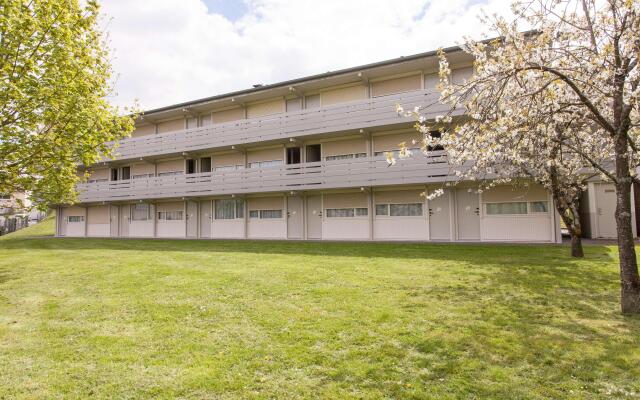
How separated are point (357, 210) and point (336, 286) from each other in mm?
14304

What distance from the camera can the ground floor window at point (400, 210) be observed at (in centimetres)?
2164

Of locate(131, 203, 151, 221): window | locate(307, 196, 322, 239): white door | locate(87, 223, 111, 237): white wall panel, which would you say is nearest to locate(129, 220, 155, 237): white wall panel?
locate(131, 203, 151, 221): window

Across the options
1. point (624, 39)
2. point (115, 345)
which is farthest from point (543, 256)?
point (115, 345)

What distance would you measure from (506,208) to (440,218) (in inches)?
132

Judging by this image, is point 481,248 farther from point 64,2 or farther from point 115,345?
point 64,2

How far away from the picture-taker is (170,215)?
30500 mm

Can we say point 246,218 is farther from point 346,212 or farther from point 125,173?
point 125,173

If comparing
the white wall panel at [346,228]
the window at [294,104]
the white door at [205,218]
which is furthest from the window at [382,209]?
the white door at [205,218]

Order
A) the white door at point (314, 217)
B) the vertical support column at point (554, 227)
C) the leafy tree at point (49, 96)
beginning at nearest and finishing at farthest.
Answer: the leafy tree at point (49, 96)
the vertical support column at point (554, 227)
the white door at point (314, 217)

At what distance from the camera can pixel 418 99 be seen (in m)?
19.8

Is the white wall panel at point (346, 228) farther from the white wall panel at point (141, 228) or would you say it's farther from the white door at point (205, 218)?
the white wall panel at point (141, 228)

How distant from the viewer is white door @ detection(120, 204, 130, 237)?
32750mm

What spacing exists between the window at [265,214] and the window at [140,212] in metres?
10.6

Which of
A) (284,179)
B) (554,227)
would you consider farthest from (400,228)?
(284,179)
